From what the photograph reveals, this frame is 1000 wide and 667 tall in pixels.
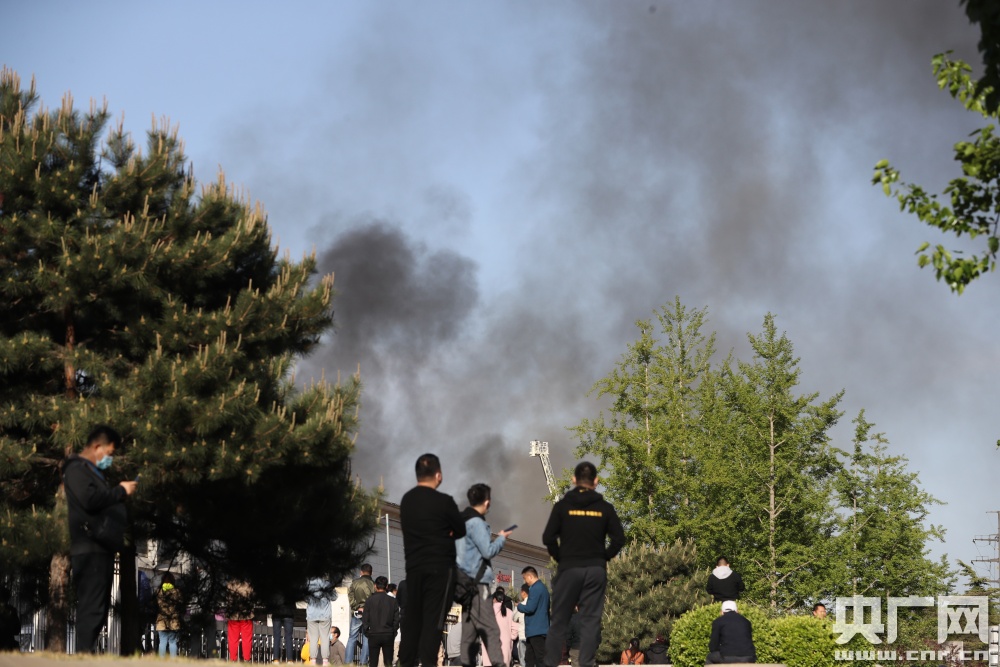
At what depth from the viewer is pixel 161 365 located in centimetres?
1884

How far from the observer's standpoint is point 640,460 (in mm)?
35531

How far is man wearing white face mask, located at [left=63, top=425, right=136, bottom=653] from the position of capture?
9.38 meters

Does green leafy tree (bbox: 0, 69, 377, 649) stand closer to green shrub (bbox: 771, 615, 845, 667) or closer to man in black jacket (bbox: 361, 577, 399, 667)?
man in black jacket (bbox: 361, 577, 399, 667)

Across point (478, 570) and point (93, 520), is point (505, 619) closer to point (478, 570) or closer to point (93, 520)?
point (478, 570)

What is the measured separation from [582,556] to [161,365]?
9.72m

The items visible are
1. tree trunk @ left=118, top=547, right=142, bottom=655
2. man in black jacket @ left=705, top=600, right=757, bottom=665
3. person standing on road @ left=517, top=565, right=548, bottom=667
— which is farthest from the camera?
tree trunk @ left=118, top=547, right=142, bottom=655

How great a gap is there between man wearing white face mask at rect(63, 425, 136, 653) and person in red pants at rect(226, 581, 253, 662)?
1247 cm

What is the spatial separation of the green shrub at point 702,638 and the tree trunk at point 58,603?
1012cm

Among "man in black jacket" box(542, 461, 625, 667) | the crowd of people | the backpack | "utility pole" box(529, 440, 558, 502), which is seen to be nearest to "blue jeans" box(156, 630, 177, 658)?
the crowd of people

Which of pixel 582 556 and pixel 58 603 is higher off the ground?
pixel 582 556

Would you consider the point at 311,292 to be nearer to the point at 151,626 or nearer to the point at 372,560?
the point at 151,626

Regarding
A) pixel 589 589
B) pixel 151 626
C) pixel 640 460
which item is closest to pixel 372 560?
pixel 640 460

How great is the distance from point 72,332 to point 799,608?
23108 millimetres

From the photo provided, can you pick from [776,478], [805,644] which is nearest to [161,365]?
[805,644]
